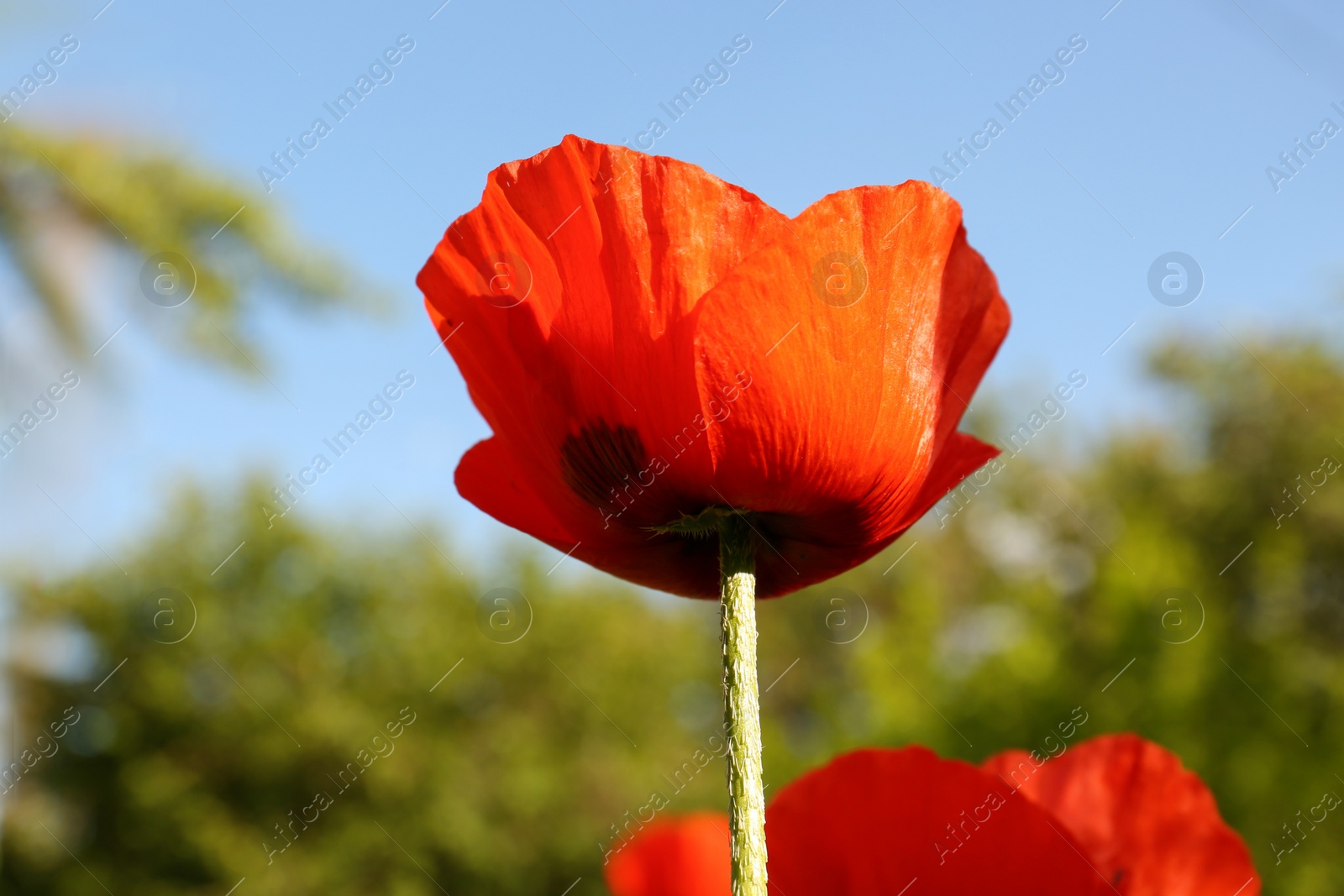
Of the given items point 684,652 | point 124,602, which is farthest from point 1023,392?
point 124,602

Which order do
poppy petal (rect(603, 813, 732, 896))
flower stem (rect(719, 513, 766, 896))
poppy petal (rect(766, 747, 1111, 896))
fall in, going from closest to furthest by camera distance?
flower stem (rect(719, 513, 766, 896)) → poppy petal (rect(766, 747, 1111, 896)) → poppy petal (rect(603, 813, 732, 896))

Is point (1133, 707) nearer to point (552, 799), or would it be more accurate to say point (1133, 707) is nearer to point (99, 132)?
point (552, 799)

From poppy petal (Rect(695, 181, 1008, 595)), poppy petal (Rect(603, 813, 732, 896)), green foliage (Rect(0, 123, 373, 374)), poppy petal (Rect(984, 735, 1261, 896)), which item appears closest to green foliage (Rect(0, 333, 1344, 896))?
green foliage (Rect(0, 123, 373, 374))

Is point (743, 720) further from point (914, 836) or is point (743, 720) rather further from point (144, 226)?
point (144, 226)

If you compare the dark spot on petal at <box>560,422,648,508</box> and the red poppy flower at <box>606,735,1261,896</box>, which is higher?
the dark spot on petal at <box>560,422,648,508</box>

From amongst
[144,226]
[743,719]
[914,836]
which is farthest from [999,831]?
[144,226]

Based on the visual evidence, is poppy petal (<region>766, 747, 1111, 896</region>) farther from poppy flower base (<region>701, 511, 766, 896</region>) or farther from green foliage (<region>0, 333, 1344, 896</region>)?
green foliage (<region>0, 333, 1344, 896</region>)

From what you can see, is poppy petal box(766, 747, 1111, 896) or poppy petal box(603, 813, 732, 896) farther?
poppy petal box(603, 813, 732, 896)
